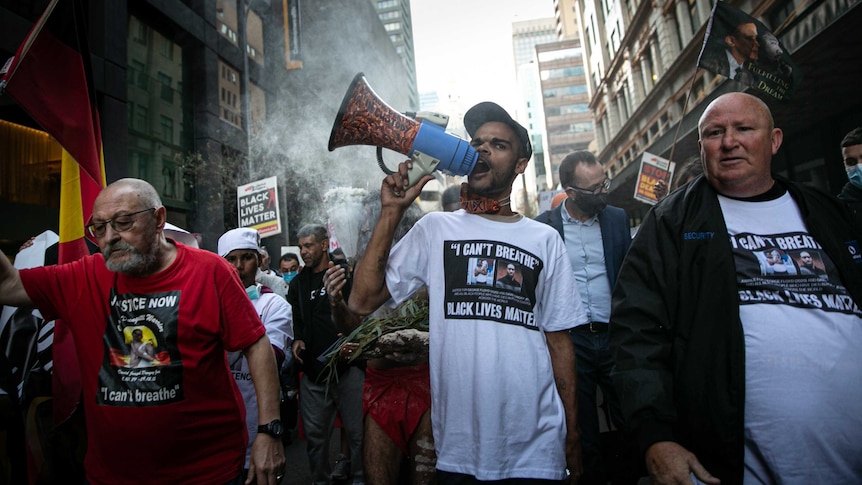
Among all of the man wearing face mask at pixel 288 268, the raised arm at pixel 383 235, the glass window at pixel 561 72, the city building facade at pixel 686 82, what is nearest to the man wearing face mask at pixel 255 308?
the raised arm at pixel 383 235

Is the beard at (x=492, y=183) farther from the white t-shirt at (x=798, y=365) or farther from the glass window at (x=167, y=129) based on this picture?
the glass window at (x=167, y=129)

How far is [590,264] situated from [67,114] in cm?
340

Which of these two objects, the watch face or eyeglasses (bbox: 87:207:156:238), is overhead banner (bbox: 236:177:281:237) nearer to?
eyeglasses (bbox: 87:207:156:238)

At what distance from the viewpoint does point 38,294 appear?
6.90 ft

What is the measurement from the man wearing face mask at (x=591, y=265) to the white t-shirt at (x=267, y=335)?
2041 mm

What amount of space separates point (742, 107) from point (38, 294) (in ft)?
9.96

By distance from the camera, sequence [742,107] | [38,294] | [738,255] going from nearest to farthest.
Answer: [738,255] < [742,107] < [38,294]

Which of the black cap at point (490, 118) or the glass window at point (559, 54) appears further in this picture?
the glass window at point (559, 54)

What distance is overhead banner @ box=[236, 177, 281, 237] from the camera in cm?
980

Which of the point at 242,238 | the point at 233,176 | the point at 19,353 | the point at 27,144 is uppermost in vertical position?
the point at 233,176

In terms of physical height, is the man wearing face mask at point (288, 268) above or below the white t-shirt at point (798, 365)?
above

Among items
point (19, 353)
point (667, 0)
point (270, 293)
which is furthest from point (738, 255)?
point (667, 0)

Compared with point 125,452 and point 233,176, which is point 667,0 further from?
point 125,452

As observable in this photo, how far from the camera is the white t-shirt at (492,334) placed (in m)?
1.83
